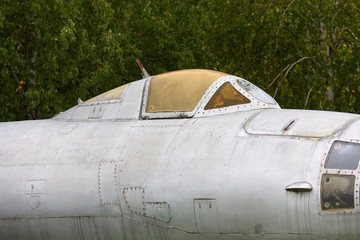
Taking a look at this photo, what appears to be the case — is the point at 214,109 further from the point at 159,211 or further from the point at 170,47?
the point at 170,47

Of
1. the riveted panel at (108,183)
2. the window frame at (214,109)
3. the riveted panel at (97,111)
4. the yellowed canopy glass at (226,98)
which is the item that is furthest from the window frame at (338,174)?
the riveted panel at (97,111)

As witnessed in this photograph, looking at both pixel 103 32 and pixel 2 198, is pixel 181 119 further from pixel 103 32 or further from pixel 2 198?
pixel 103 32

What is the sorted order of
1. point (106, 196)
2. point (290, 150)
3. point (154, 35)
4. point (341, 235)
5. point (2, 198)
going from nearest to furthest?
point (341, 235), point (290, 150), point (106, 196), point (2, 198), point (154, 35)

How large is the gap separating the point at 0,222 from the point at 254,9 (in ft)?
→ 44.1

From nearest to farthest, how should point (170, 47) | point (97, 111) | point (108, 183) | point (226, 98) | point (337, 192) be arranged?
1. point (337, 192)
2. point (108, 183)
3. point (226, 98)
4. point (97, 111)
5. point (170, 47)

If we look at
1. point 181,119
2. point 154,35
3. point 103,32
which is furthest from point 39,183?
point 154,35

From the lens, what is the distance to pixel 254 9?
2173cm

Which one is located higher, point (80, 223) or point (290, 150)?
point (290, 150)

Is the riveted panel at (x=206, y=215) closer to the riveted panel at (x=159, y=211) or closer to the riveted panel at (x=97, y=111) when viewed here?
the riveted panel at (x=159, y=211)

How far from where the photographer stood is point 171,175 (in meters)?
9.15

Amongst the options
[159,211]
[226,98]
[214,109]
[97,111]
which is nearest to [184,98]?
[214,109]

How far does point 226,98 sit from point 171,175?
1666 mm

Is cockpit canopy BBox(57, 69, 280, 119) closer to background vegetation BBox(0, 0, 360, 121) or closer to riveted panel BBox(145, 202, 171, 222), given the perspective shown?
riveted panel BBox(145, 202, 171, 222)

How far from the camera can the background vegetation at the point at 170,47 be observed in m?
19.4
